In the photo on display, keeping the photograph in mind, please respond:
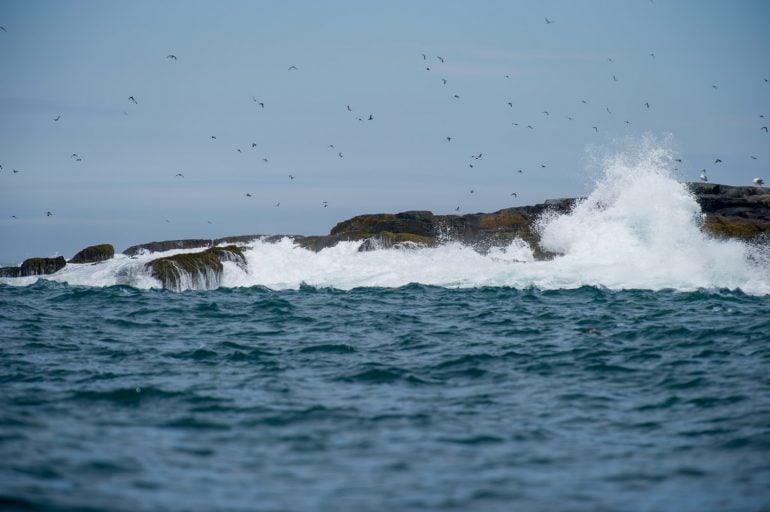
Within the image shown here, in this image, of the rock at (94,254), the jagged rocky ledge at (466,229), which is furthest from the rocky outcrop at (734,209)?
the rock at (94,254)

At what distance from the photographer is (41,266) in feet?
114

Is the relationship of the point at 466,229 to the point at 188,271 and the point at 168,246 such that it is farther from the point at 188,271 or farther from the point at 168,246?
the point at 168,246

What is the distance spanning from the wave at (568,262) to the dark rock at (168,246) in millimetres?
6245

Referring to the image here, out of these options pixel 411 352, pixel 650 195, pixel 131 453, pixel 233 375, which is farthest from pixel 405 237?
pixel 131 453

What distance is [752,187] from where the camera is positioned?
127 ft

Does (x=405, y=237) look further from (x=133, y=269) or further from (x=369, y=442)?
(x=369, y=442)

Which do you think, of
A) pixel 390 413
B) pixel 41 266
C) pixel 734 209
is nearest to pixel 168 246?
pixel 41 266

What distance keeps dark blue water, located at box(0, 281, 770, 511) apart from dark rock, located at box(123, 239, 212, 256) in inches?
883

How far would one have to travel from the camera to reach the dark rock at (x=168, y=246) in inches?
1646

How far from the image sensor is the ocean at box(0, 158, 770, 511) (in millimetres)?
7730

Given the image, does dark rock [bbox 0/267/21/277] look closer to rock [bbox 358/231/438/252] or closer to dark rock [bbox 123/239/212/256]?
dark rock [bbox 123/239/212/256]

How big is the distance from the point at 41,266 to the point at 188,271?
923 cm

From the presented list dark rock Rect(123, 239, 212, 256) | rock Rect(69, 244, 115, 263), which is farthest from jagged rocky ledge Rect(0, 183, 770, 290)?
dark rock Rect(123, 239, 212, 256)

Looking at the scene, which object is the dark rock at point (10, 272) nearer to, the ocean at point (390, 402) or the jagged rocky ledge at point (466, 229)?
the jagged rocky ledge at point (466, 229)
